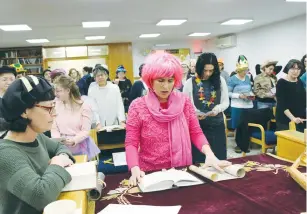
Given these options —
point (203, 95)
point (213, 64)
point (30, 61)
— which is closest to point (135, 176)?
point (203, 95)

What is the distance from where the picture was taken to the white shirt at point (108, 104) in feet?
12.1

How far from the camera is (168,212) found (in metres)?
1.19

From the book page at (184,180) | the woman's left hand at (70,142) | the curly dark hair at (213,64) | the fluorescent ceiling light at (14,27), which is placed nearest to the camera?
the book page at (184,180)

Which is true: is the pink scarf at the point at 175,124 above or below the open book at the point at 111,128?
above

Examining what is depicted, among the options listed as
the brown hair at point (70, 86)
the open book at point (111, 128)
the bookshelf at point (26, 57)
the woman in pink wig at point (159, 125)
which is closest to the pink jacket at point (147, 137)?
the woman in pink wig at point (159, 125)

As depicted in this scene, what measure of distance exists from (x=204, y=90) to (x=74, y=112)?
129 cm

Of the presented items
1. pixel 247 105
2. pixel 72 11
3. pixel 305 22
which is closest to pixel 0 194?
pixel 247 105

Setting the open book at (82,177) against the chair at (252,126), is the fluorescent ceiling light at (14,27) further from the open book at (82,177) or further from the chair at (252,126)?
the open book at (82,177)

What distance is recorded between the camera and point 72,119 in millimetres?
2666

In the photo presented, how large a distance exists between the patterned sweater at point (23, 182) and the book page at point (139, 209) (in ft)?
0.73

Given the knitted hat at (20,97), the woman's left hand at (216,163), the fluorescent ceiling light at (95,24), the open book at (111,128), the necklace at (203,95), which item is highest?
→ the fluorescent ceiling light at (95,24)

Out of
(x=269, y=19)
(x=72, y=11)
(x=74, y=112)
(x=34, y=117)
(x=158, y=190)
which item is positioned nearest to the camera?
(x=34, y=117)

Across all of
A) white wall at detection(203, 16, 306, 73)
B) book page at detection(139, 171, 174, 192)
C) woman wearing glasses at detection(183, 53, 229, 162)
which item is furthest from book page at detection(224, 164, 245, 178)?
white wall at detection(203, 16, 306, 73)

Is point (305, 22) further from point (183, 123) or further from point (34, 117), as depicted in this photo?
point (34, 117)
